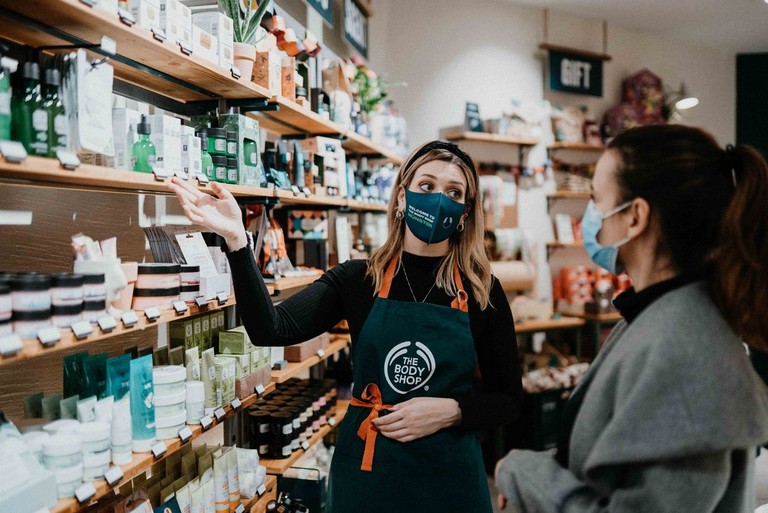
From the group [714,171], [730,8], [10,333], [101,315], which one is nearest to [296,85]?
[101,315]

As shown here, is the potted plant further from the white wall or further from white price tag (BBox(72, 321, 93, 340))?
the white wall

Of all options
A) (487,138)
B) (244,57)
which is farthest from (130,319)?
(487,138)

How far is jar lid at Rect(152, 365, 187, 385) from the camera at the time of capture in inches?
80.8

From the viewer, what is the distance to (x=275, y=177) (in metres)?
2.88

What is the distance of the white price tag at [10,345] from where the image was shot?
1.37m

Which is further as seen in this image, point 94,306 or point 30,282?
point 94,306

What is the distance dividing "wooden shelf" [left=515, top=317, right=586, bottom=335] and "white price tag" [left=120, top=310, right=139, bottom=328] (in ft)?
14.6

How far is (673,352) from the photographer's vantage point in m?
1.09

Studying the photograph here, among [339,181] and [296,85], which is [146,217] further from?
[339,181]

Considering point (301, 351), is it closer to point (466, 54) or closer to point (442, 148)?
point (442, 148)

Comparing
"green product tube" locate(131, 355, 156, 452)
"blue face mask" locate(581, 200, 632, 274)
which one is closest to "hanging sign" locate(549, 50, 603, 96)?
"blue face mask" locate(581, 200, 632, 274)

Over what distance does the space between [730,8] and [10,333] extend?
732 cm

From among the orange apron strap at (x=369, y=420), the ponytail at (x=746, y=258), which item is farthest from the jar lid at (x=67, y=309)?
the ponytail at (x=746, y=258)

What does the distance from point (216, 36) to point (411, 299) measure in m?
1.29
